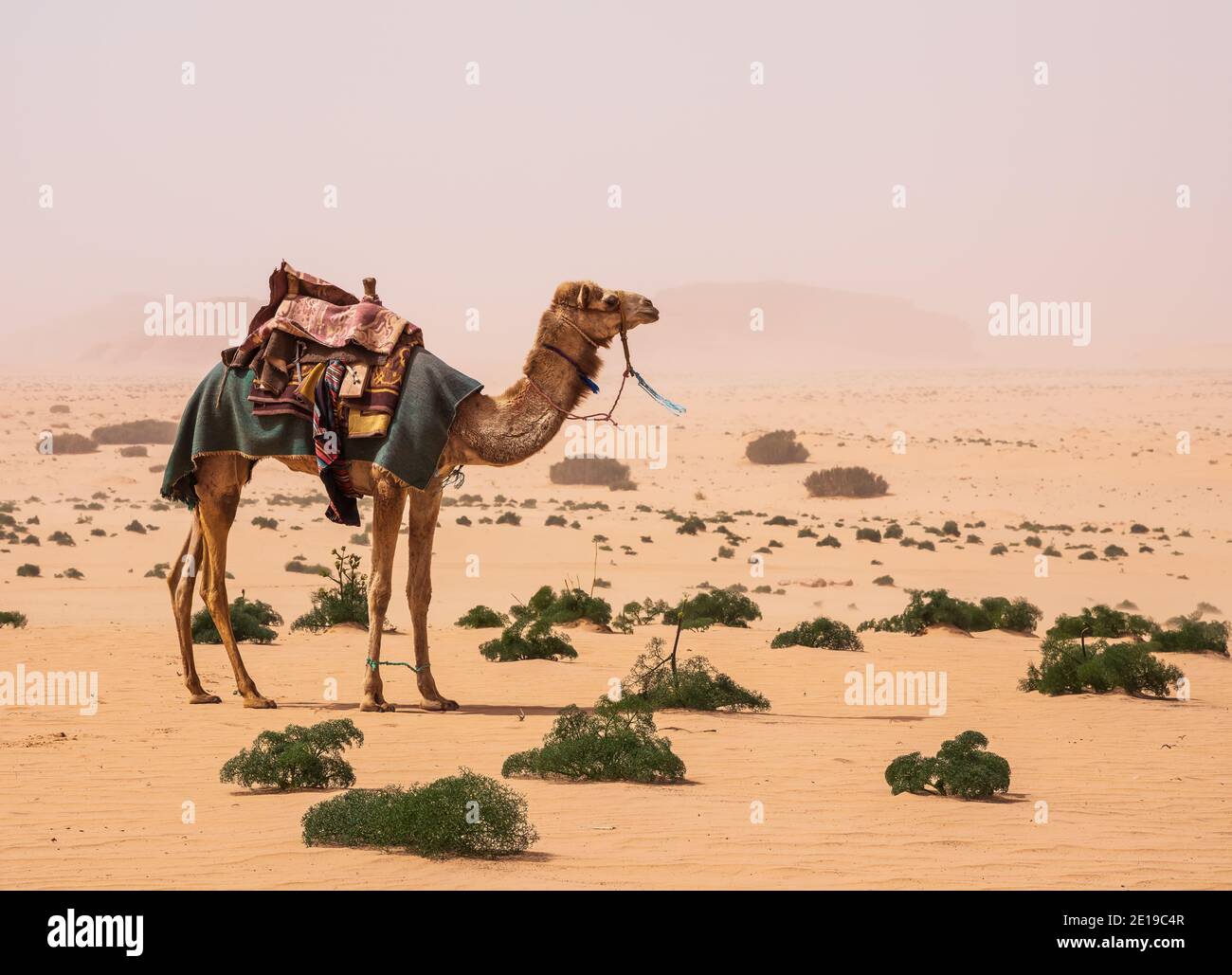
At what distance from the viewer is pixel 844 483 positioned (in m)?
55.9

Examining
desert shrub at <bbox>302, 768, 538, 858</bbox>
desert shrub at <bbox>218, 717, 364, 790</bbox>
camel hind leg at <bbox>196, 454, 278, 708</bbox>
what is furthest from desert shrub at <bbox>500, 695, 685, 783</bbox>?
camel hind leg at <bbox>196, 454, 278, 708</bbox>

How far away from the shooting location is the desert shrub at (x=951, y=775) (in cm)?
1074

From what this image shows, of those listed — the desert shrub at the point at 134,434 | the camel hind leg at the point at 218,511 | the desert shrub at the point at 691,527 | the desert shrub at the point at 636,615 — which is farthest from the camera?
the desert shrub at the point at 134,434

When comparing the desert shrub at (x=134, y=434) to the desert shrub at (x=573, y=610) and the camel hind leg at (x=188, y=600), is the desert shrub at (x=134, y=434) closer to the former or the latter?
the desert shrub at (x=573, y=610)

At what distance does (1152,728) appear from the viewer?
45.6ft

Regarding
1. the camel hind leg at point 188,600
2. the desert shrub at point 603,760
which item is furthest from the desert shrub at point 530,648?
the desert shrub at point 603,760

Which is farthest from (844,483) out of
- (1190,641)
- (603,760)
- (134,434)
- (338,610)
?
(603,760)

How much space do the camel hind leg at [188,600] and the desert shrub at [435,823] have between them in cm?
626

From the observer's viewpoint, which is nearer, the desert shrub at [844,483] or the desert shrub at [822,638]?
the desert shrub at [822,638]

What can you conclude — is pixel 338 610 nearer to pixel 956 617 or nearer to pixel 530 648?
pixel 530 648

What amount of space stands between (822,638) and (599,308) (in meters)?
7.54

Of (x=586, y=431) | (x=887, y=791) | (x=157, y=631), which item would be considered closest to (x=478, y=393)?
(x=887, y=791)

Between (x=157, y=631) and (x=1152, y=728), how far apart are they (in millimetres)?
12984
